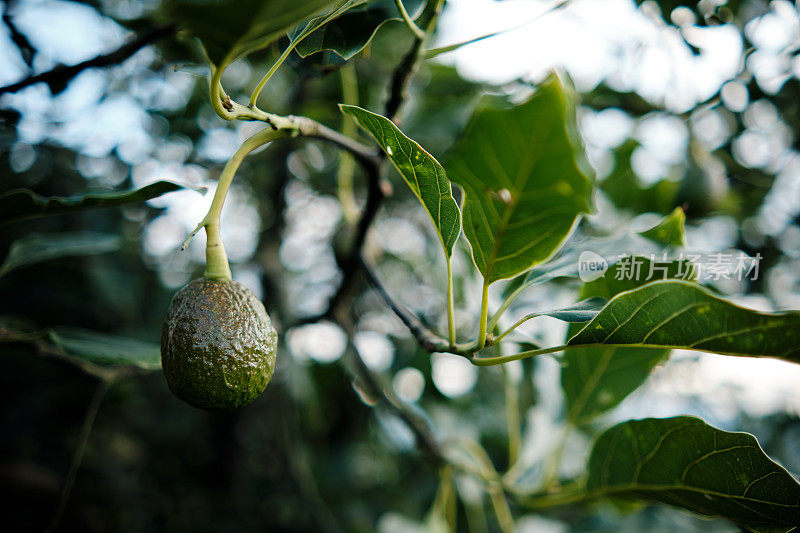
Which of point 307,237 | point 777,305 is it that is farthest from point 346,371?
point 777,305

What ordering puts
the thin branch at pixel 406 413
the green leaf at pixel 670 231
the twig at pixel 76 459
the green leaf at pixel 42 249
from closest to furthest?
the green leaf at pixel 670 231 → the twig at pixel 76 459 → the green leaf at pixel 42 249 → the thin branch at pixel 406 413

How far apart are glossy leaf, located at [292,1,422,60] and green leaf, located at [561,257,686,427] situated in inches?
27.0

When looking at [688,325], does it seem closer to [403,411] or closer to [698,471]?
[698,471]

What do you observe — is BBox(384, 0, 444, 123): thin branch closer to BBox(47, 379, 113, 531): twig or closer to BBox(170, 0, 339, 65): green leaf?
BBox(170, 0, 339, 65): green leaf

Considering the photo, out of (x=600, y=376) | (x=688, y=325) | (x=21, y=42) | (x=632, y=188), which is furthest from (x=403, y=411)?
(x=21, y=42)

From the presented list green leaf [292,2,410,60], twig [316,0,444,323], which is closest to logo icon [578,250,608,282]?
twig [316,0,444,323]

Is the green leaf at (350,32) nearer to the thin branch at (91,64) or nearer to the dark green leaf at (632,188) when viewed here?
the thin branch at (91,64)

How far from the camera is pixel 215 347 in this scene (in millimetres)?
584

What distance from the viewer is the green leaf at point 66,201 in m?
0.69

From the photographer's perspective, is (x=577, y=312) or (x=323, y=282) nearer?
(x=577, y=312)

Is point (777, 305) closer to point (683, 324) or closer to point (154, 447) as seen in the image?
point (683, 324)

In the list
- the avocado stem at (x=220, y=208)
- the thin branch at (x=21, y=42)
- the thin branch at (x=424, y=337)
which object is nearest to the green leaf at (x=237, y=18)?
the avocado stem at (x=220, y=208)

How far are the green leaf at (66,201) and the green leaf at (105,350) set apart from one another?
21 centimetres

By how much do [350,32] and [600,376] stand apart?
2.70 ft
